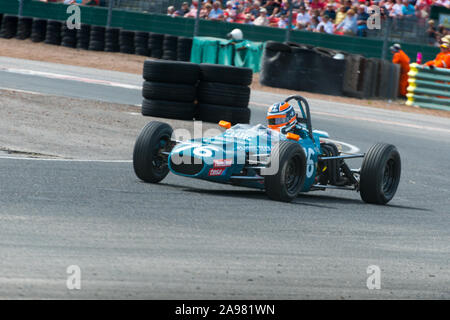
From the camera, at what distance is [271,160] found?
28.2 ft

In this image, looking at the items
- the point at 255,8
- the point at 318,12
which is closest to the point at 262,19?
the point at 255,8

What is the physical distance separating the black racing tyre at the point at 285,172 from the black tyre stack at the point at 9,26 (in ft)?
72.0

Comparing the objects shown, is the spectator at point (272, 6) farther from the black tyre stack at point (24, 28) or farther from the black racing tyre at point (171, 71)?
the black racing tyre at point (171, 71)

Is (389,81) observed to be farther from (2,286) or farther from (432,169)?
(2,286)

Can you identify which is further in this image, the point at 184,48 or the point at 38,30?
the point at 38,30

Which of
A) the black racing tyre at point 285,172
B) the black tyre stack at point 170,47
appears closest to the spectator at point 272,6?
the black tyre stack at point 170,47

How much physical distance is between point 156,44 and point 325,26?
16.6 feet

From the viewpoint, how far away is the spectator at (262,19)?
27.1 m

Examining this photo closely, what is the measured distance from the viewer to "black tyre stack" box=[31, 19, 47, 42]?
95.1 feet

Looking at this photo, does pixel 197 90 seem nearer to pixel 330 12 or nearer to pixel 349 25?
pixel 349 25

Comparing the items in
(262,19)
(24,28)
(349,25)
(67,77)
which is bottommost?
(67,77)

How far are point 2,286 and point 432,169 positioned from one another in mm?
9340

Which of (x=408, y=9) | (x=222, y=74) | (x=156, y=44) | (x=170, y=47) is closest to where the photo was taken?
(x=222, y=74)

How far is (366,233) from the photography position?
7.69 metres
